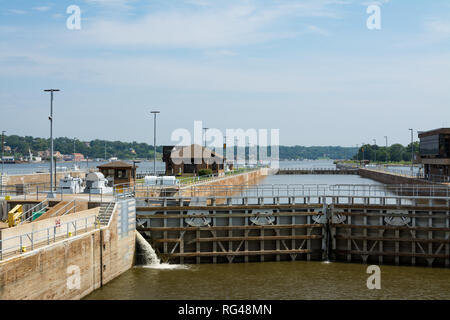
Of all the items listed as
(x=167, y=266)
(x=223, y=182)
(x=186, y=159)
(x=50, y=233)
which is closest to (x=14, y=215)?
(x=50, y=233)

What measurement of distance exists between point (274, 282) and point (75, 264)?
36.9 ft

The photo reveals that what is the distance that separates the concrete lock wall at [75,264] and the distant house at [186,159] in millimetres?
49649

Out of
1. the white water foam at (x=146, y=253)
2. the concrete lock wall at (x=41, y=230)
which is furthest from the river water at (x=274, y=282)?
the concrete lock wall at (x=41, y=230)

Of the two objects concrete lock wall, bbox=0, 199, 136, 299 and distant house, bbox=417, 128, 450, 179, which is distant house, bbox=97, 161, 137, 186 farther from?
distant house, bbox=417, 128, 450, 179

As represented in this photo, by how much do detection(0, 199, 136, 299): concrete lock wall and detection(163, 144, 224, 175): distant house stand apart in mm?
49649

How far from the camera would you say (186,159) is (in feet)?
275

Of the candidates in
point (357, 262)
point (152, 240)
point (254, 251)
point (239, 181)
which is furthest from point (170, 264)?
point (239, 181)

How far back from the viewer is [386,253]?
32781 millimetres

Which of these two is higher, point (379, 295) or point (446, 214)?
point (446, 214)

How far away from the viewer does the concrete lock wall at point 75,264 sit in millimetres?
19359

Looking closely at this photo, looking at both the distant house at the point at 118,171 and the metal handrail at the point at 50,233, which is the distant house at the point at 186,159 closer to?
the distant house at the point at 118,171

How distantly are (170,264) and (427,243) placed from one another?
54.6 feet
